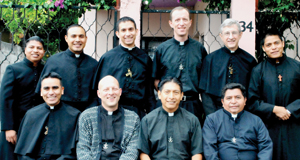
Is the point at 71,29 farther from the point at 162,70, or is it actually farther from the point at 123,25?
the point at 162,70

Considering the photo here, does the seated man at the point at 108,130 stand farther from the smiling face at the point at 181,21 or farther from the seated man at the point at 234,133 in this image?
the smiling face at the point at 181,21

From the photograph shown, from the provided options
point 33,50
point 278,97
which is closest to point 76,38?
point 33,50

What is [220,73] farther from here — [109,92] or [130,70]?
[109,92]

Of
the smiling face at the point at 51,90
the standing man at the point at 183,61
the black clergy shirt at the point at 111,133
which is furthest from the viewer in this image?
the standing man at the point at 183,61

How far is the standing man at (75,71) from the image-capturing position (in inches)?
149

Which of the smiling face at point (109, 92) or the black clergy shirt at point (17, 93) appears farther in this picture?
the black clergy shirt at point (17, 93)

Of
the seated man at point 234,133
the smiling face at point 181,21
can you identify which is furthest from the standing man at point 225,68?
the smiling face at point 181,21

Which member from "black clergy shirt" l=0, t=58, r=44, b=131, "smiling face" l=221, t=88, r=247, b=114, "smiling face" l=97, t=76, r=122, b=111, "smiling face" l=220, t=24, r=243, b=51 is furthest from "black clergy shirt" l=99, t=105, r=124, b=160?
"smiling face" l=220, t=24, r=243, b=51

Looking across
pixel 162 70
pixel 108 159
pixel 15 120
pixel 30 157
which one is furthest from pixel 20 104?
pixel 162 70

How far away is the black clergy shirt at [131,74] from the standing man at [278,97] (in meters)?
1.35

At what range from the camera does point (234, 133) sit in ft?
10.9

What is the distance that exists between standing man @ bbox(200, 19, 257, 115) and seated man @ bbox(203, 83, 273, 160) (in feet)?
0.89

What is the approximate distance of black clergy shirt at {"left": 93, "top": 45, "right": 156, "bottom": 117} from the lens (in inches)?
146

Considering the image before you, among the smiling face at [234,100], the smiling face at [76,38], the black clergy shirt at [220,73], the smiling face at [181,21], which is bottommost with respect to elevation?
the smiling face at [234,100]
